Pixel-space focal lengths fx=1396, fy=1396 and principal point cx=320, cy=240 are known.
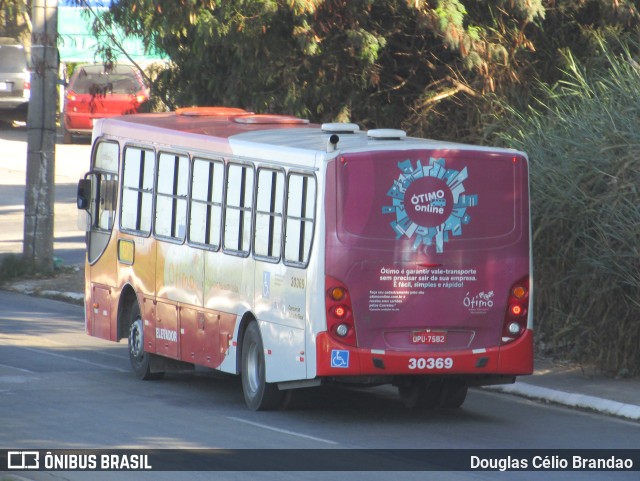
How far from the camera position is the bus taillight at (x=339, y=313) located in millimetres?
12117

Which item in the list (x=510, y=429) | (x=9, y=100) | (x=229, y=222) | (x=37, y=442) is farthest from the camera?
(x=9, y=100)

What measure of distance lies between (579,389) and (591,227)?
6.01 ft

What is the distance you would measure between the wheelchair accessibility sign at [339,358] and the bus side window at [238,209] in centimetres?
178

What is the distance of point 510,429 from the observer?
1233 centimetres

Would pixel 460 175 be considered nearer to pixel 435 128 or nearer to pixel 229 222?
pixel 229 222

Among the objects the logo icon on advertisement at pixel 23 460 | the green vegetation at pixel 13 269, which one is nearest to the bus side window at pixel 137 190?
the logo icon on advertisement at pixel 23 460

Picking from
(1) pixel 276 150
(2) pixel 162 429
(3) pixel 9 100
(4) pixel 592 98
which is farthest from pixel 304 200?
(3) pixel 9 100

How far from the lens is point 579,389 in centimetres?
1441

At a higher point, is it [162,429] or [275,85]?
[275,85]

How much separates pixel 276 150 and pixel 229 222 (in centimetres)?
117

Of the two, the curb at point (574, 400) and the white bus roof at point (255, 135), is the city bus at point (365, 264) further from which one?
the curb at point (574, 400)

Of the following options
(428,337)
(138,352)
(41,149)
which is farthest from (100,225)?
(41,149)

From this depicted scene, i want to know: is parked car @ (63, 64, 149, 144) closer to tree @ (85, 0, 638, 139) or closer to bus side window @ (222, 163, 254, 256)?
tree @ (85, 0, 638, 139)

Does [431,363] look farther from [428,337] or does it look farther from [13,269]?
[13,269]
